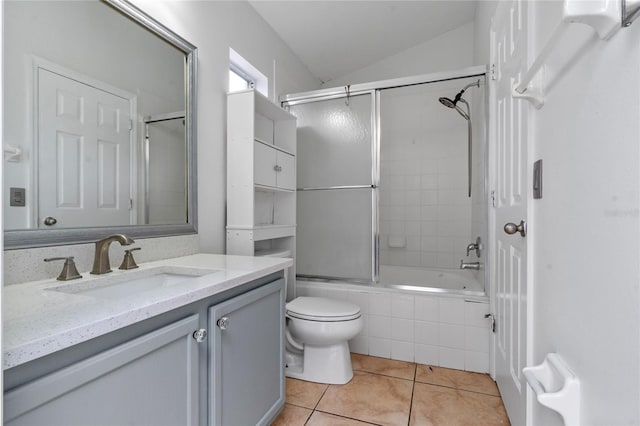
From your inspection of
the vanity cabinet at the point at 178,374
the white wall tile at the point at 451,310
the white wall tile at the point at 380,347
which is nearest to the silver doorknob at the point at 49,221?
the vanity cabinet at the point at 178,374

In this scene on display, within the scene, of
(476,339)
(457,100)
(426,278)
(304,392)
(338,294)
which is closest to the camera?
(304,392)

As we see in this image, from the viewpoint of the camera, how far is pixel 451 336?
203 cm

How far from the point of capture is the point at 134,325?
787mm

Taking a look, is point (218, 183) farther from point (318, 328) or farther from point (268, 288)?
point (318, 328)

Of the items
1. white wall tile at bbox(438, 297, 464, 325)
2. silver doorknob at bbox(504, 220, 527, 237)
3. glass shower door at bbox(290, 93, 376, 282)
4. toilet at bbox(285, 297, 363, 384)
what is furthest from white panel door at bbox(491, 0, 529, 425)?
glass shower door at bbox(290, 93, 376, 282)

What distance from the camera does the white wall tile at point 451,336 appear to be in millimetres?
2006

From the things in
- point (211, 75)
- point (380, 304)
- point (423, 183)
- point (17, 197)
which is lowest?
point (380, 304)

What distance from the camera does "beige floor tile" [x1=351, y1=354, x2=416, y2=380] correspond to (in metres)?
1.97

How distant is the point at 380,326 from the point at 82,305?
1.82 meters

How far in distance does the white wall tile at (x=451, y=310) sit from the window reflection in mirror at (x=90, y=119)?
64.8 inches

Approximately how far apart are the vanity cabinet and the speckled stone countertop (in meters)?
0.05

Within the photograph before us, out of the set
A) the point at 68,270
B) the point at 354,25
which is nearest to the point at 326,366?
the point at 68,270

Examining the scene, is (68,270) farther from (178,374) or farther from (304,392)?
(304,392)

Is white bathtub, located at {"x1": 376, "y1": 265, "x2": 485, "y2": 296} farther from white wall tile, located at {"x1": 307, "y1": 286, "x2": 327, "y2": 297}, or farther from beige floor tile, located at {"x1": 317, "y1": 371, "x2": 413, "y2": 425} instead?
beige floor tile, located at {"x1": 317, "y1": 371, "x2": 413, "y2": 425}
